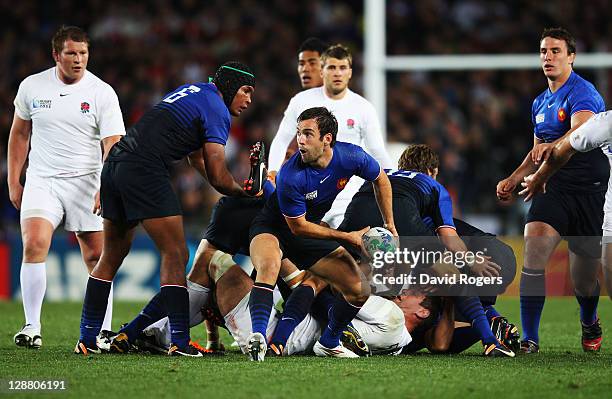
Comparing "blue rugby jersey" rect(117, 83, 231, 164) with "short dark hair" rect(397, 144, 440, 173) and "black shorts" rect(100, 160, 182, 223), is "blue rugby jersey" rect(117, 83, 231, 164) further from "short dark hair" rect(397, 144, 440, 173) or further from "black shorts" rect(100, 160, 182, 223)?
"short dark hair" rect(397, 144, 440, 173)

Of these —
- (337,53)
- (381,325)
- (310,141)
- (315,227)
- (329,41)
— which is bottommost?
(381,325)

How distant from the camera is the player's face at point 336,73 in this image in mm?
8461

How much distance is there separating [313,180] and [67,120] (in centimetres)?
207

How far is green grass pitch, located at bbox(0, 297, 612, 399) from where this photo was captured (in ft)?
17.1

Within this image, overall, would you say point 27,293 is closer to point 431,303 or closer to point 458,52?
point 431,303

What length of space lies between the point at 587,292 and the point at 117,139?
3.51 m

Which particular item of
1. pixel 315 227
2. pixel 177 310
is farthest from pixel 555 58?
pixel 177 310

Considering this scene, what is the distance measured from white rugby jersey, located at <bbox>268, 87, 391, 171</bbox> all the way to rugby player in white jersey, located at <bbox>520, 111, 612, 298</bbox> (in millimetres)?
2134

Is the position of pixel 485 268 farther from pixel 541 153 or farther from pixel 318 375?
pixel 318 375

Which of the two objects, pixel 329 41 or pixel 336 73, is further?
pixel 329 41

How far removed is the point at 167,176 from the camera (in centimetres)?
676

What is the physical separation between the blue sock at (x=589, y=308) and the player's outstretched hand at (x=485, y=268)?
27.3 inches

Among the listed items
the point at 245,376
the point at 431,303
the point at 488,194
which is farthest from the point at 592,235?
the point at 488,194

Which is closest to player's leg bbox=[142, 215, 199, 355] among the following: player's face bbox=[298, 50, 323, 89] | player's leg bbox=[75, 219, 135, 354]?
player's leg bbox=[75, 219, 135, 354]
